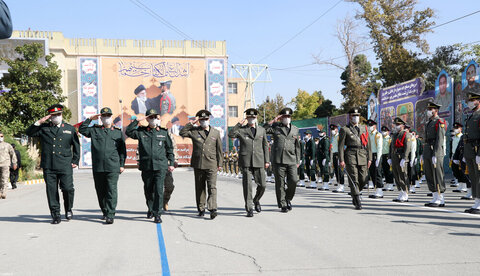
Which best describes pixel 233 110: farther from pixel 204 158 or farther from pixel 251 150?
pixel 204 158

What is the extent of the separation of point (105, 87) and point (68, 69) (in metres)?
10.2

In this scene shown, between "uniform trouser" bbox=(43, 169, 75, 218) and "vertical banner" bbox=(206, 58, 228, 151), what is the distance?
39638 mm

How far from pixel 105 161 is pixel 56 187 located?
1020 millimetres

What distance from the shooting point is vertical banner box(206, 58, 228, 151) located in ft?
161

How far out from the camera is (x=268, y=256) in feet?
20.0

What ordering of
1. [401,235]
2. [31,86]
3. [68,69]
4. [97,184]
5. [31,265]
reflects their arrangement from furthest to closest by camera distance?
[68,69] → [31,86] → [97,184] → [401,235] → [31,265]

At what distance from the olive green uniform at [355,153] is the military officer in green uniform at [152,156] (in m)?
3.80

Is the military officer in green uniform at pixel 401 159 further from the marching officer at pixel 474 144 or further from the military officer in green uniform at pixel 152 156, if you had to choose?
the military officer in green uniform at pixel 152 156

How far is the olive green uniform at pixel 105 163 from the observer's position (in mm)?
9156

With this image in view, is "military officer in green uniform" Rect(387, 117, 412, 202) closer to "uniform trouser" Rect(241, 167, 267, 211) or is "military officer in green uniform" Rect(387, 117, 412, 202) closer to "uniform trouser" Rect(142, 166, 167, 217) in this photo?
"uniform trouser" Rect(241, 167, 267, 211)

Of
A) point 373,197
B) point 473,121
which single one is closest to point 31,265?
point 473,121

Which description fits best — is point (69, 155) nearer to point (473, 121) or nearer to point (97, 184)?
point (97, 184)

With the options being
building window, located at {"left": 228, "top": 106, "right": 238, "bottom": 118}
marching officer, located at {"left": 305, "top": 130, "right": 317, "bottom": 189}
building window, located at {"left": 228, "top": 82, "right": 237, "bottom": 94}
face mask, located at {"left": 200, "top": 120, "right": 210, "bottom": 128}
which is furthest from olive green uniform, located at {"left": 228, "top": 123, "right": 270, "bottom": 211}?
building window, located at {"left": 228, "top": 82, "right": 237, "bottom": 94}

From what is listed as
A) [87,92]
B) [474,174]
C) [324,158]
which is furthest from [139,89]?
[474,174]
